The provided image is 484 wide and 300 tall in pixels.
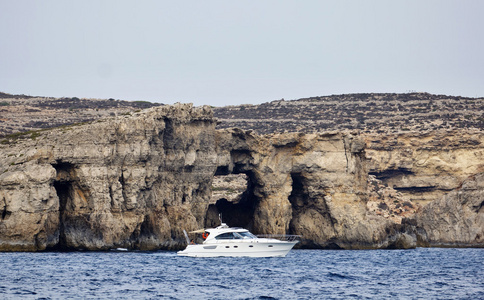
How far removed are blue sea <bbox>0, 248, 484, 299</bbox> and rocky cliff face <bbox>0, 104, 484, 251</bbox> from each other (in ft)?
9.57

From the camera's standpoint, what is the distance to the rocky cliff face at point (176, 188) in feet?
188

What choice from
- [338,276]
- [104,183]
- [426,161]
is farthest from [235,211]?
[338,276]

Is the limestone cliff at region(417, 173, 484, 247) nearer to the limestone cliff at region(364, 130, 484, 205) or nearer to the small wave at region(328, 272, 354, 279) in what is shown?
the limestone cliff at region(364, 130, 484, 205)

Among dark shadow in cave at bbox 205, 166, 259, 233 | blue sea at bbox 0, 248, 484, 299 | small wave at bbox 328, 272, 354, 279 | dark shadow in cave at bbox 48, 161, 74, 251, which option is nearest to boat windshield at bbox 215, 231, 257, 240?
blue sea at bbox 0, 248, 484, 299

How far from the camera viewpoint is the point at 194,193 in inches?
2680

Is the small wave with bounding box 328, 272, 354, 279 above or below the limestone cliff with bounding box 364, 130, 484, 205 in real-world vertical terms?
below

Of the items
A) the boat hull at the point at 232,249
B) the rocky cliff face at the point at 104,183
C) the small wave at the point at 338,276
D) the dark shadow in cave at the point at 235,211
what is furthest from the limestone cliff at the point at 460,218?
the small wave at the point at 338,276

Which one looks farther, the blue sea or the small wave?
the small wave

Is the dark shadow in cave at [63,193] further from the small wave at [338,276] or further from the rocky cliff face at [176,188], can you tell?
the small wave at [338,276]

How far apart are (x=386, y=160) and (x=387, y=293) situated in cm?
5630

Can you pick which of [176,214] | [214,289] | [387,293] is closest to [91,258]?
[176,214]

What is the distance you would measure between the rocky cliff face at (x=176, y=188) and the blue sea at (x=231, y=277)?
292 centimetres

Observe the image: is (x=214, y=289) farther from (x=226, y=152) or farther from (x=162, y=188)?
(x=226, y=152)

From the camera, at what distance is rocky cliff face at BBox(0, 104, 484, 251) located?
57344 millimetres
